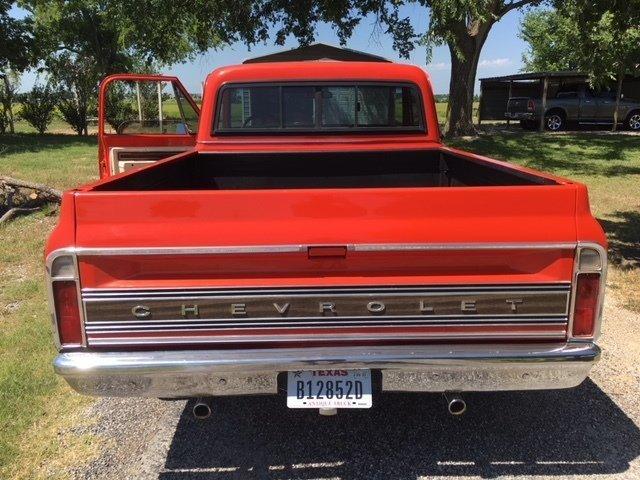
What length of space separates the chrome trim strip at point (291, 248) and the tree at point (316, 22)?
11.2m

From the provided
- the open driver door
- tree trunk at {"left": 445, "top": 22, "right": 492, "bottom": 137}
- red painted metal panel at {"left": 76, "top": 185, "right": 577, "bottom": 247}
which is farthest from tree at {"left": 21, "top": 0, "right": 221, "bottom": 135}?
red painted metal panel at {"left": 76, "top": 185, "right": 577, "bottom": 247}

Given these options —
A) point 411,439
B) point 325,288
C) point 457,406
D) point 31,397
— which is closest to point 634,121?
point 411,439

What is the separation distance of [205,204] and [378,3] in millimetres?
14410

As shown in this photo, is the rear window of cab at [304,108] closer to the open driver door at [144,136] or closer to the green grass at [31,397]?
the open driver door at [144,136]

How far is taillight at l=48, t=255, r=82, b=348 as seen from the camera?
225 centimetres

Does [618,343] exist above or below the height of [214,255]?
below

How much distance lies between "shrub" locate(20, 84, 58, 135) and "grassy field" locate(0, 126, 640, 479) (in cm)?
890

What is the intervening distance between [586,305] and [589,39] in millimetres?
8419

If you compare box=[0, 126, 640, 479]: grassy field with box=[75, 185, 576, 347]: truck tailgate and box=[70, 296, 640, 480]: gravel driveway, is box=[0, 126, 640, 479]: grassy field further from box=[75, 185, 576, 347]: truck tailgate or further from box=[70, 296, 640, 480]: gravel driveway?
box=[75, 185, 576, 347]: truck tailgate

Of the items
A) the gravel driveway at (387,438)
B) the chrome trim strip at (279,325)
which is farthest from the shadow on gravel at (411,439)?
the chrome trim strip at (279,325)

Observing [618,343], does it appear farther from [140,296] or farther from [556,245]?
[140,296]

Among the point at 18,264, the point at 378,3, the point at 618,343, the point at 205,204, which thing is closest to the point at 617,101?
the point at 378,3

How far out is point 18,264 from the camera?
19.9ft

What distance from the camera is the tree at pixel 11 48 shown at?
20766 millimetres
